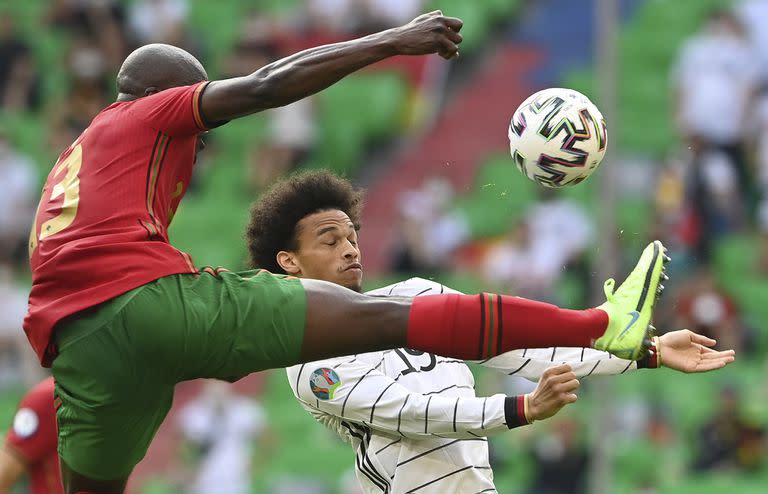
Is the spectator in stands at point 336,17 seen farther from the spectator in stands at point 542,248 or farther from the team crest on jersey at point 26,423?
the team crest on jersey at point 26,423

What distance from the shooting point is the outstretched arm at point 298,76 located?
4.57 metres

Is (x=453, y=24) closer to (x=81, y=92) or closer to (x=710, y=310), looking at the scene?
(x=710, y=310)

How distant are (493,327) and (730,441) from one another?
5.72 m

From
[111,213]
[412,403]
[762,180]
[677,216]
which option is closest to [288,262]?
[412,403]

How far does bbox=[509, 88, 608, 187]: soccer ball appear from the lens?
5.20 meters

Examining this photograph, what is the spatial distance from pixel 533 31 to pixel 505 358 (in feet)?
26.6

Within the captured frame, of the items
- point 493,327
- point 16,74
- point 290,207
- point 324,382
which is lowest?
point 324,382

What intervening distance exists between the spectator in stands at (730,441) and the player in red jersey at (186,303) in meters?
5.29

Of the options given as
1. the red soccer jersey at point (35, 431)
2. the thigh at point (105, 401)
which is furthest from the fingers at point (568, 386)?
the red soccer jersey at point (35, 431)

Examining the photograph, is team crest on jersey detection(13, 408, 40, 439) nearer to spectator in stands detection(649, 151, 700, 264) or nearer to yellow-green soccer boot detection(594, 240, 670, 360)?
yellow-green soccer boot detection(594, 240, 670, 360)

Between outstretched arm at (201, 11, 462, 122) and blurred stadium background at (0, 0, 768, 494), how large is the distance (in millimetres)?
4362

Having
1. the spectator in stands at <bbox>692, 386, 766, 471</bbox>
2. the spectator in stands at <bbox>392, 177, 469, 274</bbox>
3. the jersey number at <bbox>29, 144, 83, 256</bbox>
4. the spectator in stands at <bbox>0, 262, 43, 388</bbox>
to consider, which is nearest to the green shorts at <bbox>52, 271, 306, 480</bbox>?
the jersey number at <bbox>29, 144, 83, 256</bbox>

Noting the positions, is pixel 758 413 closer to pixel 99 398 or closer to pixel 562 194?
pixel 562 194

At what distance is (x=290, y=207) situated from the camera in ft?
18.8
